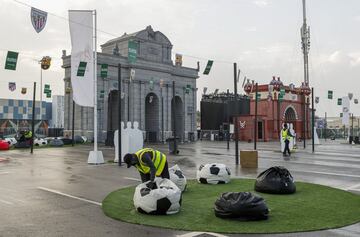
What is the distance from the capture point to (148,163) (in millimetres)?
8188

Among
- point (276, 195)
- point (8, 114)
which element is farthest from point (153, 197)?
point (8, 114)

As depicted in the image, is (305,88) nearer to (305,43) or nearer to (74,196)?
(305,43)

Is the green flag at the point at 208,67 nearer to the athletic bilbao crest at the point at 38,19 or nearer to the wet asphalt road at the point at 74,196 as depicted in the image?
the wet asphalt road at the point at 74,196

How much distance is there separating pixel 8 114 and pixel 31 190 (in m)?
57.3

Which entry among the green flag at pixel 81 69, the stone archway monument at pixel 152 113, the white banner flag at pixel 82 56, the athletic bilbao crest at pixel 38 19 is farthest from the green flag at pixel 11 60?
the stone archway monument at pixel 152 113

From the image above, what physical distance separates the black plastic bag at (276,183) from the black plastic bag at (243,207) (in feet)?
9.21

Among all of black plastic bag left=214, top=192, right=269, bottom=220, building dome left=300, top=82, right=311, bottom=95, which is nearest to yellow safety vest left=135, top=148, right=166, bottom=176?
black plastic bag left=214, top=192, right=269, bottom=220

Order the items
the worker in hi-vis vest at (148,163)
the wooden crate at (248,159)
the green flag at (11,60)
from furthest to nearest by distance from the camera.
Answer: the green flag at (11,60) → the wooden crate at (248,159) → the worker in hi-vis vest at (148,163)

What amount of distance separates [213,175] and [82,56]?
10436 mm

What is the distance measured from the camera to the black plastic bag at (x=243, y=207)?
7266 millimetres

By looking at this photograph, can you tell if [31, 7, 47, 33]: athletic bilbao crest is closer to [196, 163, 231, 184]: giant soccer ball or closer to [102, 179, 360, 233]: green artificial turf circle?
[102, 179, 360, 233]: green artificial turf circle

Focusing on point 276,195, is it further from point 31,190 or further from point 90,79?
point 90,79

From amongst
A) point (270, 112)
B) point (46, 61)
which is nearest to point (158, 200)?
point (46, 61)

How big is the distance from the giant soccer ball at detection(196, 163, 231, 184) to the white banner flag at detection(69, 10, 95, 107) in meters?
9.04
